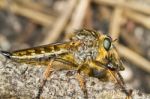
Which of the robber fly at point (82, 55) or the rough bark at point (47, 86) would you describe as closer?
the rough bark at point (47, 86)

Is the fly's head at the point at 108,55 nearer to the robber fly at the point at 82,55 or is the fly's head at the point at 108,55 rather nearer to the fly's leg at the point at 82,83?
the robber fly at the point at 82,55

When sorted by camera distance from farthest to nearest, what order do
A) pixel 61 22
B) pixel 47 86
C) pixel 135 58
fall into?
1. pixel 61 22
2. pixel 135 58
3. pixel 47 86

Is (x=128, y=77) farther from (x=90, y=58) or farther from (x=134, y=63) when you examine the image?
(x=90, y=58)

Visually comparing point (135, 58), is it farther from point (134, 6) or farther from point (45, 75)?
point (45, 75)

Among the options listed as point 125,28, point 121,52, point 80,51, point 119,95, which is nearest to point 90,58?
point 80,51

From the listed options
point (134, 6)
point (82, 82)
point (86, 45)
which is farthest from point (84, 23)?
point (82, 82)

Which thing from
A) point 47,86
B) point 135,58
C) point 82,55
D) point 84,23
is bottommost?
point 47,86

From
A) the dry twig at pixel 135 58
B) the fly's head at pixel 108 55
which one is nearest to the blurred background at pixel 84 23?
the dry twig at pixel 135 58
